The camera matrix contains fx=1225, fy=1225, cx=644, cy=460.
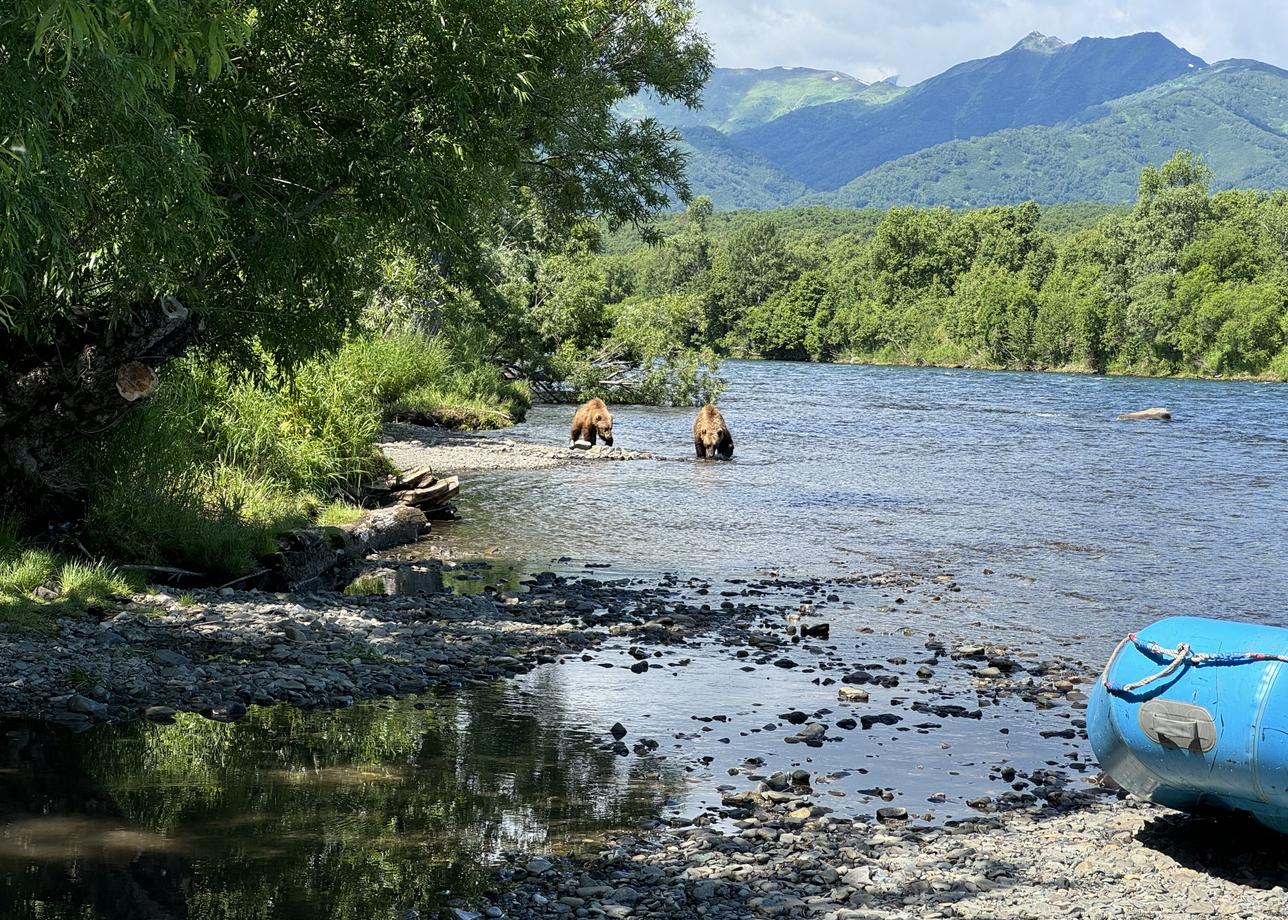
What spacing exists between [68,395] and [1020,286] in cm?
10779

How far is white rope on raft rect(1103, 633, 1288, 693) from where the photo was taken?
20.9 ft

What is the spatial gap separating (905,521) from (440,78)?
1205cm

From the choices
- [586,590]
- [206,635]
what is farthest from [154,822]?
[586,590]

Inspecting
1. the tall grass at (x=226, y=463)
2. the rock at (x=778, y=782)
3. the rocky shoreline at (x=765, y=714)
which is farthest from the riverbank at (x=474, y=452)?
the rock at (x=778, y=782)

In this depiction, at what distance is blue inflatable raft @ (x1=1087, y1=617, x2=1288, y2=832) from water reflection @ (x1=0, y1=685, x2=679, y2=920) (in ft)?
8.72

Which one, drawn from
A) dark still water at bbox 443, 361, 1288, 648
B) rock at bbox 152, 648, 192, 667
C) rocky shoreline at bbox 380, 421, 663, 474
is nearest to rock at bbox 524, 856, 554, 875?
rock at bbox 152, 648, 192, 667

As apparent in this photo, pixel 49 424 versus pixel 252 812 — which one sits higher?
pixel 49 424

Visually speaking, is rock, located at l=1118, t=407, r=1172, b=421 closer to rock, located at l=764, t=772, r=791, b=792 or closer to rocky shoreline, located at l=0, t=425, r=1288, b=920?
rocky shoreline, located at l=0, t=425, r=1288, b=920

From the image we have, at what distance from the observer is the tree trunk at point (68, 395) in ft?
33.5

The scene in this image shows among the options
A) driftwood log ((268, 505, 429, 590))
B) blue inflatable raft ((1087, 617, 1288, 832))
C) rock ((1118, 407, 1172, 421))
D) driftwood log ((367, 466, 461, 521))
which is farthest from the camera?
rock ((1118, 407, 1172, 421))

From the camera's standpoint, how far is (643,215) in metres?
23.9

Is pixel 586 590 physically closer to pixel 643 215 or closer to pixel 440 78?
pixel 440 78

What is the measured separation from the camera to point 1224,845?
6734mm

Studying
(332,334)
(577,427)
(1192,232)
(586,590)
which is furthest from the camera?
(1192,232)
